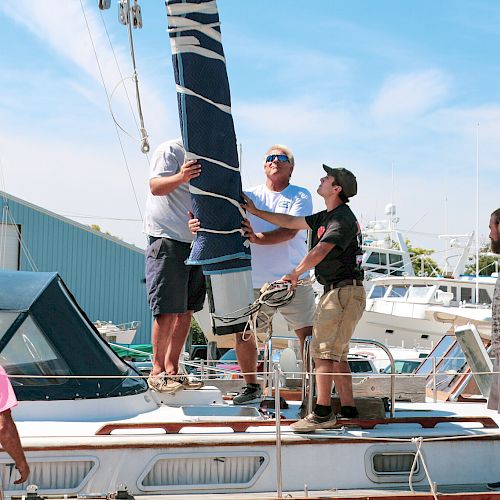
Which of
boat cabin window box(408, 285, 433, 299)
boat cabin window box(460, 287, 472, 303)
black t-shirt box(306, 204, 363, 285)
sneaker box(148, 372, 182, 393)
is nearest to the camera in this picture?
black t-shirt box(306, 204, 363, 285)

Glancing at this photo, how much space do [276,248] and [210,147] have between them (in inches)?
46.5

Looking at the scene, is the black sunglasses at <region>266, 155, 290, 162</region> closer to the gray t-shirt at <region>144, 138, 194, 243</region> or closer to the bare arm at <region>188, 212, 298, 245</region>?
the bare arm at <region>188, 212, 298, 245</region>

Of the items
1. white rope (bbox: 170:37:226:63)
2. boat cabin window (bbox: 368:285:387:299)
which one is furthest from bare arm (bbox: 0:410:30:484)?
boat cabin window (bbox: 368:285:387:299)

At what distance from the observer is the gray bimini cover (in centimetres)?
485

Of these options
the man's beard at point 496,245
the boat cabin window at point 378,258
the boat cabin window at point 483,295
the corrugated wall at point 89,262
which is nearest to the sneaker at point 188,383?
the man's beard at point 496,245

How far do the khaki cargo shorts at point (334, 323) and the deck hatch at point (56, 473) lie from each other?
1.56 m

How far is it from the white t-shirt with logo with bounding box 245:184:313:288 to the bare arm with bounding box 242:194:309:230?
320 millimetres

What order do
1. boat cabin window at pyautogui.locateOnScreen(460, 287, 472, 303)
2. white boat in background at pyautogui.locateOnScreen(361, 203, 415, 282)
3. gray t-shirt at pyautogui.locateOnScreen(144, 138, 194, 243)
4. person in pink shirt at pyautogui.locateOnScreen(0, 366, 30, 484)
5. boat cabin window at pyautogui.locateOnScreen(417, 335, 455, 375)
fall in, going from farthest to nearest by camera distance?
1. white boat in background at pyautogui.locateOnScreen(361, 203, 415, 282)
2. boat cabin window at pyautogui.locateOnScreen(460, 287, 472, 303)
3. boat cabin window at pyautogui.locateOnScreen(417, 335, 455, 375)
4. gray t-shirt at pyautogui.locateOnScreen(144, 138, 194, 243)
5. person in pink shirt at pyautogui.locateOnScreen(0, 366, 30, 484)

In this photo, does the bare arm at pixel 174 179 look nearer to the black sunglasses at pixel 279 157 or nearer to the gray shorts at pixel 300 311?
the black sunglasses at pixel 279 157

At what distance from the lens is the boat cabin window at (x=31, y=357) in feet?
15.9

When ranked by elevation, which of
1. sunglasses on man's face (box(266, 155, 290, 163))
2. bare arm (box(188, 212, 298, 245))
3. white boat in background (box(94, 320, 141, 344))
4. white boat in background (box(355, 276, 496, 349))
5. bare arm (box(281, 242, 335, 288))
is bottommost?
white boat in background (box(94, 320, 141, 344))

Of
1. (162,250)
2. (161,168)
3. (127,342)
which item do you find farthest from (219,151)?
(127,342)

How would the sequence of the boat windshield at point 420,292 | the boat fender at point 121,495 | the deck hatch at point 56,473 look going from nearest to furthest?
the boat fender at point 121,495, the deck hatch at point 56,473, the boat windshield at point 420,292

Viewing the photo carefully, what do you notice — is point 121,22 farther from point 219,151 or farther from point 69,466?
point 69,466
